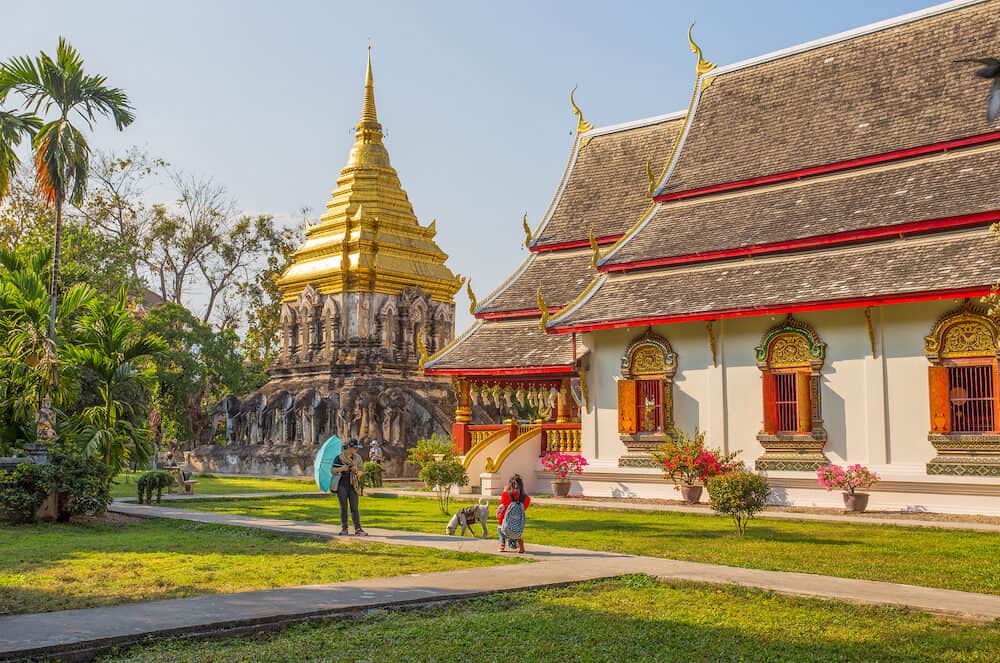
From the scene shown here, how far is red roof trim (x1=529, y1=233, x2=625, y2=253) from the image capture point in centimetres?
2327

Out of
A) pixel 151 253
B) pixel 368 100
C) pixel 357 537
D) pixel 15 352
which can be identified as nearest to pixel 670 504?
pixel 357 537

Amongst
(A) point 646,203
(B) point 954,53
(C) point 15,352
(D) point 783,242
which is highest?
(B) point 954,53

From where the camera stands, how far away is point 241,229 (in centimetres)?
4772

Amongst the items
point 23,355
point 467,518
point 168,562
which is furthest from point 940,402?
point 23,355

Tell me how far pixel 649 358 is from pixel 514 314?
A: 15.6 feet

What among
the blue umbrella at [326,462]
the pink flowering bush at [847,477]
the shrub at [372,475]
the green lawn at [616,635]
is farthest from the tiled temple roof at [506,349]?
the green lawn at [616,635]

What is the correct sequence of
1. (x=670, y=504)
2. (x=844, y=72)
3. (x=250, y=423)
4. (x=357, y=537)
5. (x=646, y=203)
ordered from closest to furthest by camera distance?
(x=357, y=537), (x=670, y=504), (x=844, y=72), (x=646, y=203), (x=250, y=423)

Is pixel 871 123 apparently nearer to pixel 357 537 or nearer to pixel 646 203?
pixel 646 203

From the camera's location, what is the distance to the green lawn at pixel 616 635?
6.47m

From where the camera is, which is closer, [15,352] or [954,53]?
[15,352]

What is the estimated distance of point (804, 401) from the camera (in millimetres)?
17422

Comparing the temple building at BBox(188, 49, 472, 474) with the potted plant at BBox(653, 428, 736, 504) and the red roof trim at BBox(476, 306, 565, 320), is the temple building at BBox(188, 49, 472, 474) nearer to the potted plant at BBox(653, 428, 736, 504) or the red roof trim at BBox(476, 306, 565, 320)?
the red roof trim at BBox(476, 306, 565, 320)

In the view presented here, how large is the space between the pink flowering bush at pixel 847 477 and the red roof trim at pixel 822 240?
3901mm

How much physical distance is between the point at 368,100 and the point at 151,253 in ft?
A: 44.0
